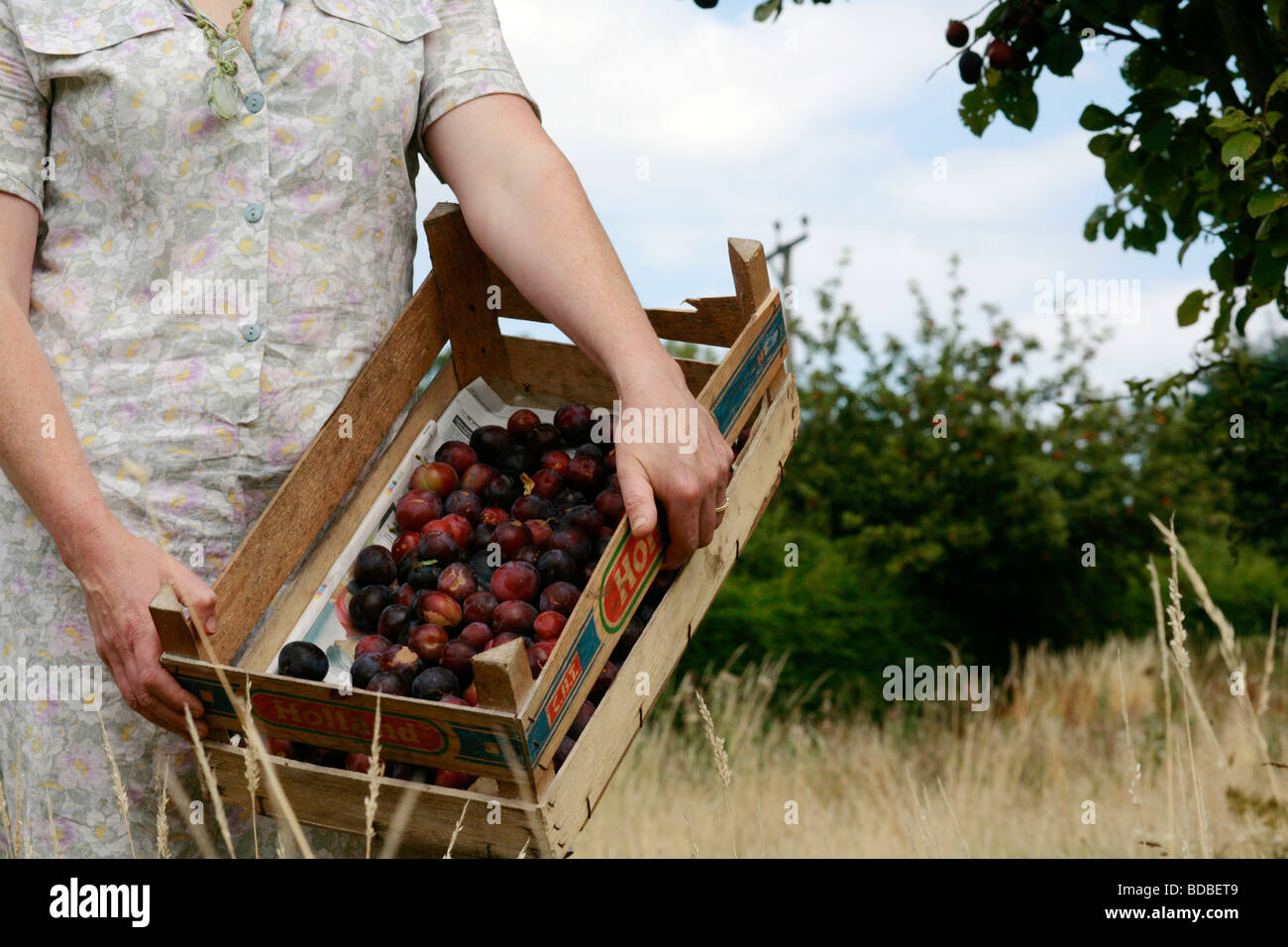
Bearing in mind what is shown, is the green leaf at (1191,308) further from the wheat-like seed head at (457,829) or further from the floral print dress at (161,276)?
the wheat-like seed head at (457,829)

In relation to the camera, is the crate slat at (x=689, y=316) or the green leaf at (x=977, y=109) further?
the green leaf at (x=977, y=109)

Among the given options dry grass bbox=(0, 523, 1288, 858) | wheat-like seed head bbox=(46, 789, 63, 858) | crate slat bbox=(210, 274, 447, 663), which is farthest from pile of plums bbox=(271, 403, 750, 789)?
dry grass bbox=(0, 523, 1288, 858)

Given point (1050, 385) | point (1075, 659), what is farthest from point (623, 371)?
point (1050, 385)

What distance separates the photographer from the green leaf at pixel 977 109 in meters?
3.62

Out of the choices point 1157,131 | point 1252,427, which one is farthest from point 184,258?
point 1252,427

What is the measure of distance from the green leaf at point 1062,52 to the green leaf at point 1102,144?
0.20 meters

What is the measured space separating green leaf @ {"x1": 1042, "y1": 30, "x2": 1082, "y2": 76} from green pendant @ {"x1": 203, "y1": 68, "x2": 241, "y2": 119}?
7.28ft

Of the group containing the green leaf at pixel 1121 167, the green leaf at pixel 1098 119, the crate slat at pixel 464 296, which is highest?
the green leaf at pixel 1098 119

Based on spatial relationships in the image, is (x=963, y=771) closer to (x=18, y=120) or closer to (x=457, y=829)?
(x=457, y=829)

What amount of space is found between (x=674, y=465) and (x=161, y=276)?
94 cm

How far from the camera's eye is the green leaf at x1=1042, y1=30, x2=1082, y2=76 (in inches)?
125

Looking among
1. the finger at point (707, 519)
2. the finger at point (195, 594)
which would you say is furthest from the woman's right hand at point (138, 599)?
the finger at point (707, 519)

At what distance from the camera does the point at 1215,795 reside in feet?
16.9
